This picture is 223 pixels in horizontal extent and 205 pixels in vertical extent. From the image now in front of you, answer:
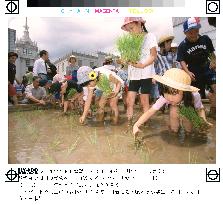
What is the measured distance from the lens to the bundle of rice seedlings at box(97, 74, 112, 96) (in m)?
2.89

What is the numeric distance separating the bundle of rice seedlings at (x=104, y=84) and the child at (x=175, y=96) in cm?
60

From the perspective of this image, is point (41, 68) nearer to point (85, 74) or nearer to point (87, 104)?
point (85, 74)

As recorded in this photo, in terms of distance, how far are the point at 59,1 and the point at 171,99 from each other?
1.06 metres

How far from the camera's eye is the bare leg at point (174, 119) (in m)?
A: 2.50

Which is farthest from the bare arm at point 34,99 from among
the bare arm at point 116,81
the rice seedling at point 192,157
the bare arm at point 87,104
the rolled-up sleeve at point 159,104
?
the rice seedling at point 192,157

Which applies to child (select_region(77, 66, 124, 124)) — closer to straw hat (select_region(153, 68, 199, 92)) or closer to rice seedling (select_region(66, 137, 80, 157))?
rice seedling (select_region(66, 137, 80, 157))

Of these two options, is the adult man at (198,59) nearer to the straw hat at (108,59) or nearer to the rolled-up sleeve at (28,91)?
the straw hat at (108,59)

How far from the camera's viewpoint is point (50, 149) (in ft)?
7.48

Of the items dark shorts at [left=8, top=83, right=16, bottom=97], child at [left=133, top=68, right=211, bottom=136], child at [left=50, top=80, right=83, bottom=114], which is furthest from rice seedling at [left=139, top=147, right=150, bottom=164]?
dark shorts at [left=8, top=83, right=16, bottom=97]

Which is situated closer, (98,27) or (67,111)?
(98,27)
